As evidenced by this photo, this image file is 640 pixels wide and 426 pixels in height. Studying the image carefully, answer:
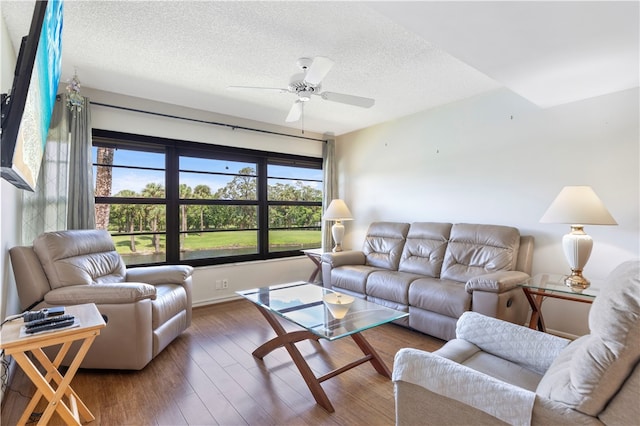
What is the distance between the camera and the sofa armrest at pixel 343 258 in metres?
3.91

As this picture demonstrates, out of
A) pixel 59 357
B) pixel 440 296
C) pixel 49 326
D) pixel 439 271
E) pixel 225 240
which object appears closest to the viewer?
pixel 49 326

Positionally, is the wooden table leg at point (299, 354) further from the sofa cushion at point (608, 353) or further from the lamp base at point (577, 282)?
the lamp base at point (577, 282)

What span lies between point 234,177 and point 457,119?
3.00m

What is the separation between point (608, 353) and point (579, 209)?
193 cm

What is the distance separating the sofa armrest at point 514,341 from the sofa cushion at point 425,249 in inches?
65.3

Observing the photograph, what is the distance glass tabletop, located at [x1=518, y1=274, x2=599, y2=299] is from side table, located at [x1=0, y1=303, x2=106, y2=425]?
119 inches

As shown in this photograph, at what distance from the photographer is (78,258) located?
2588mm

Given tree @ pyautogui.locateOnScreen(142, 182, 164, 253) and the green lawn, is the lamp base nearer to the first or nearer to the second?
the green lawn

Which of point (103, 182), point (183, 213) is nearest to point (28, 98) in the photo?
point (103, 182)

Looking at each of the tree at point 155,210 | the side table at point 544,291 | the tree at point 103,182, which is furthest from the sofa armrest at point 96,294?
the side table at point 544,291

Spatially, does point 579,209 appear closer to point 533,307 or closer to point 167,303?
point 533,307

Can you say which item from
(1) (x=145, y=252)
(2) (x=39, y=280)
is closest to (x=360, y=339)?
(2) (x=39, y=280)

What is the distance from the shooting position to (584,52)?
2.01 metres

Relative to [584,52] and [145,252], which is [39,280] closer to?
[145,252]
